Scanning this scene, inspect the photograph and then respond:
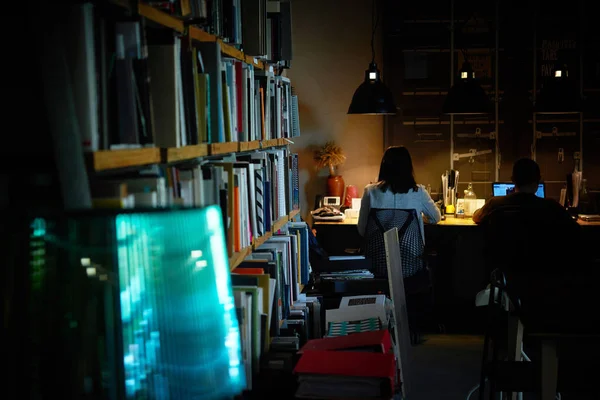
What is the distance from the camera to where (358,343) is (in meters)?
2.60

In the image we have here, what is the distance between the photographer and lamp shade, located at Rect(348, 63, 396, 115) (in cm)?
563

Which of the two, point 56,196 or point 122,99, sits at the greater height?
point 122,99

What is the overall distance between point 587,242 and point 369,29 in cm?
271

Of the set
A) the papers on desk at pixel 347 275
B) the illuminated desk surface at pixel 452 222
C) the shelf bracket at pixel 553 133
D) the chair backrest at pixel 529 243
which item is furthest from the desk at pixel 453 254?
the papers on desk at pixel 347 275

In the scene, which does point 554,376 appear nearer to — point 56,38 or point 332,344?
point 332,344

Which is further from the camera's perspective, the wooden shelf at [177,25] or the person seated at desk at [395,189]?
the person seated at desk at [395,189]

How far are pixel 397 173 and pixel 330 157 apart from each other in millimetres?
1455

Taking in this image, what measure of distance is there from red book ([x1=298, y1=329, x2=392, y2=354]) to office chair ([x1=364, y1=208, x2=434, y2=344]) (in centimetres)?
235

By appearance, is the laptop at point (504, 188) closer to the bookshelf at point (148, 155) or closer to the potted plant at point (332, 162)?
the potted plant at point (332, 162)

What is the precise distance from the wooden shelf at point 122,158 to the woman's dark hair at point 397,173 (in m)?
3.72

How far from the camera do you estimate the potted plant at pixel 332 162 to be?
662cm

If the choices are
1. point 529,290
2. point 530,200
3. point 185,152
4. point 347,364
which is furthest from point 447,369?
point 185,152

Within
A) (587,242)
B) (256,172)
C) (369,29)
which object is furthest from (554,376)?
(369,29)

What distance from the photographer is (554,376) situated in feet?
9.24
